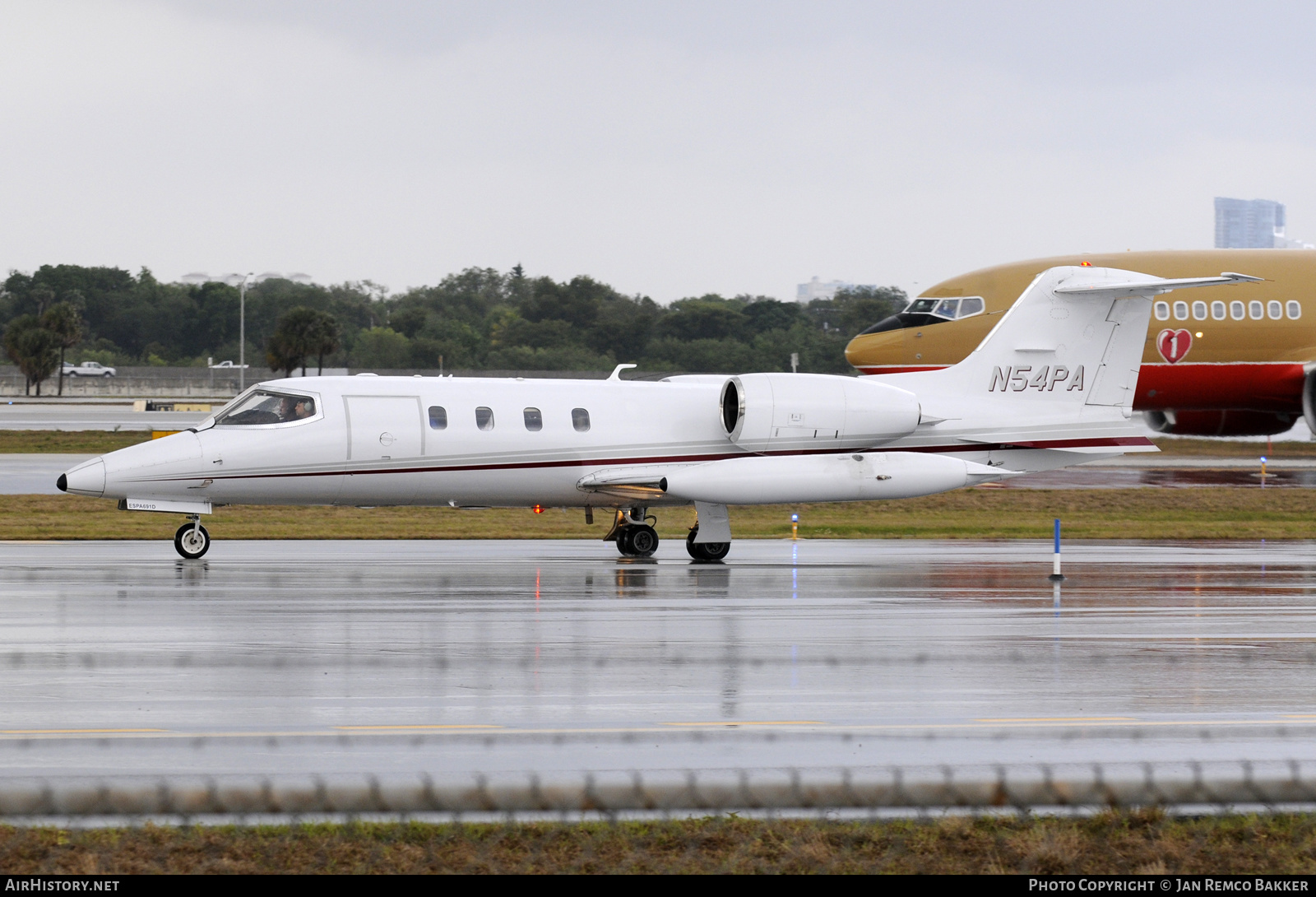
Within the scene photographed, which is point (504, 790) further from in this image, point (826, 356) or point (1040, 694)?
point (826, 356)

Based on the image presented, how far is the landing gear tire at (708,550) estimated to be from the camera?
67.6 ft

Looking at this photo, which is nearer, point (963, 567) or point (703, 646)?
Answer: point (703, 646)

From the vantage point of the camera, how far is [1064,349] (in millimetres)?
22469

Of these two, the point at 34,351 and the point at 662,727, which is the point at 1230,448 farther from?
the point at 34,351

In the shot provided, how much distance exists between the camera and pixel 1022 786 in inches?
288

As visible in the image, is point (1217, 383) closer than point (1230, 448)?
Yes

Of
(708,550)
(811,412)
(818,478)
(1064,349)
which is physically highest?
(1064,349)

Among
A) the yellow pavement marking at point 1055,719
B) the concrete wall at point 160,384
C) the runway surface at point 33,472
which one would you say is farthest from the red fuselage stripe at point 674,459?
the concrete wall at point 160,384

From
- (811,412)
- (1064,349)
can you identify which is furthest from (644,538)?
(1064,349)

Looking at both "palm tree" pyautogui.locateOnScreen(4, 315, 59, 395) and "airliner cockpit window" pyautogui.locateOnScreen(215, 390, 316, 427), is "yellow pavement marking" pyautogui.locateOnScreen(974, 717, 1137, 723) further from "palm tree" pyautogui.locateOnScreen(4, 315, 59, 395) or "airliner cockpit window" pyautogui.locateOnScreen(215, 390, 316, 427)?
"palm tree" pyautogui.locateOnScreen(4, 315, 59, 395)

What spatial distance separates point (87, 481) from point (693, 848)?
14398 millimetres

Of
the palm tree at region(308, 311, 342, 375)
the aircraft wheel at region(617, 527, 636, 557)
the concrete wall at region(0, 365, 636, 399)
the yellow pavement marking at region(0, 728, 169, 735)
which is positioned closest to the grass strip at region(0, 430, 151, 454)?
the aircraft wheel at region(617, 527, 636, 557)

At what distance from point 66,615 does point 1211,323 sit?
3154 centimetres
